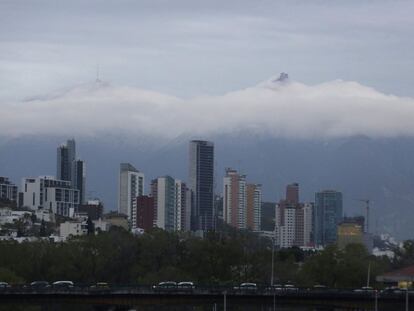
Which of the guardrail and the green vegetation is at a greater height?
the green vegetation

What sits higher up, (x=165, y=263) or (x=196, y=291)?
(x=165, y=263)

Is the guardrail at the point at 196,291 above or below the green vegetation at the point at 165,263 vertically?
below

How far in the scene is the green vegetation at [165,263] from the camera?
536 feet

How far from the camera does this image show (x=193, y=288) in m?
135

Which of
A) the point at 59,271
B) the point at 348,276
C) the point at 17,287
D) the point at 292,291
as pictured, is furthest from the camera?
the point at 348,276

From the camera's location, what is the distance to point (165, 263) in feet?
573

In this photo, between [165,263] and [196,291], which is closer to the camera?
[196,291]

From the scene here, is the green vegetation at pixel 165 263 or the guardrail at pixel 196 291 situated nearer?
the guardrail at pixel 196 291

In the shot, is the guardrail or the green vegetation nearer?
the guardrail

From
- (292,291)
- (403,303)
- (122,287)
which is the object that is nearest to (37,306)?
(122,287)

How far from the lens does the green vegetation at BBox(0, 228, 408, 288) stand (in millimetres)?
163500

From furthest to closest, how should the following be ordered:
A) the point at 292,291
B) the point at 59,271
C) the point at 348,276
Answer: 1. the point at 348,276
2. the point at 59,271
3. the point at 292,291

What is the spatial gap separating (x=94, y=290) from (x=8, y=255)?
3611 cm

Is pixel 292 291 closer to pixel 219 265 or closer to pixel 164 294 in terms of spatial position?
pixel 164 294
